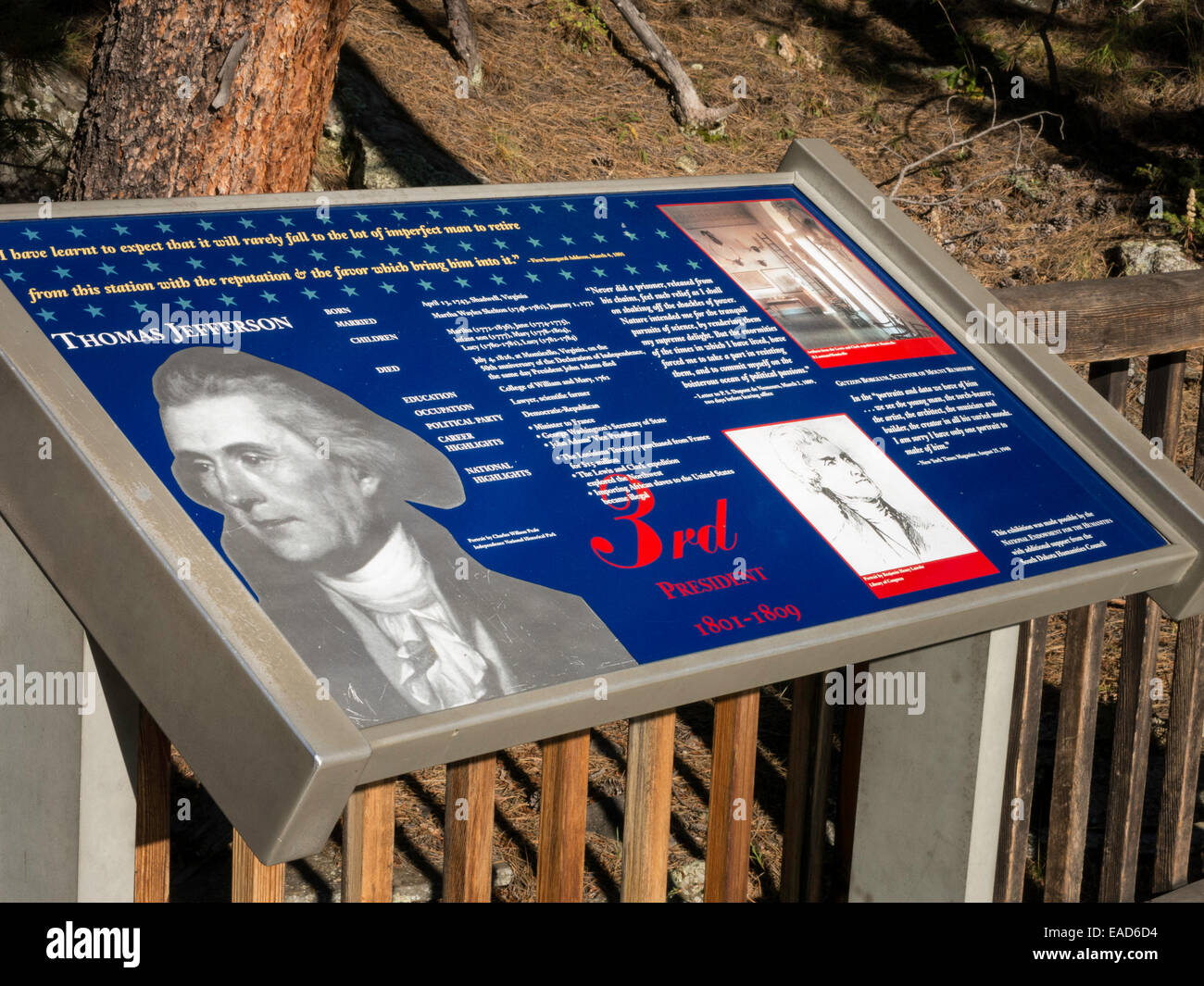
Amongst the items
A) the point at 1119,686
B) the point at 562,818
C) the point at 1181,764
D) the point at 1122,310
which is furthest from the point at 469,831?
the point at 1181,764

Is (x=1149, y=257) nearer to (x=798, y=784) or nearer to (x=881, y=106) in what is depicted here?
(x=881, y=106)

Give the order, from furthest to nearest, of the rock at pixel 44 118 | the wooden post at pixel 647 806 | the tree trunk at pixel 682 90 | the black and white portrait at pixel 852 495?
1. the tree trunk at pixel 682 90
2. the rock at pixel 44 118
3. the wooden post at pixel 647 806
4. the black and white portrait at pixel 852 495

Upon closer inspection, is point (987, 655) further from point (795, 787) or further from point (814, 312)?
point (795, 787)

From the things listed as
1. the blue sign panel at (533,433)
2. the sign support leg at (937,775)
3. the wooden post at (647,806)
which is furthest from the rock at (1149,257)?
the wooden post at (647,806)

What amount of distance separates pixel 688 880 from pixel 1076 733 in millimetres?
1635

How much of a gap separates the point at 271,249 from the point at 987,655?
1172mm

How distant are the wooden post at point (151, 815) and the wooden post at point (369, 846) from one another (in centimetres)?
23

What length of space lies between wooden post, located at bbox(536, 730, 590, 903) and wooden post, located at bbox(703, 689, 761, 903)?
0.33 metres

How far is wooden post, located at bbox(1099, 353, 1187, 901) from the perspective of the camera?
2342 mm

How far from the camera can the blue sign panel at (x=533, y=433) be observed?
3.99 feet

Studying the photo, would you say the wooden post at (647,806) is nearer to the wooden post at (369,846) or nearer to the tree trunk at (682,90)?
the wooden post at (369,846)

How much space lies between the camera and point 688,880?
3.61 m
